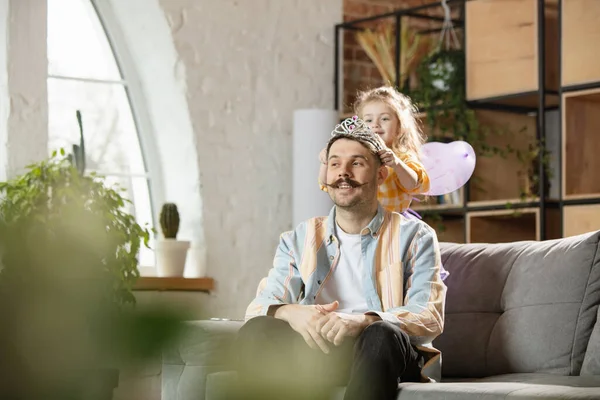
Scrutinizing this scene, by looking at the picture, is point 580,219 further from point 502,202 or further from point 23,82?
point 23,82

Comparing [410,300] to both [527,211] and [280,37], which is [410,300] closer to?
[527,211]

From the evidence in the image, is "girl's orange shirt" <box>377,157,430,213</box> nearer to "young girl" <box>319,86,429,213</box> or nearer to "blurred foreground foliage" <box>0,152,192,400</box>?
"young girl" <box>319,86,429,213</box>

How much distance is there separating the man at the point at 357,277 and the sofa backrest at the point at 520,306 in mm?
256

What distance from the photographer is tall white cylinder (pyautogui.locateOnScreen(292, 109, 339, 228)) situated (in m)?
4.78

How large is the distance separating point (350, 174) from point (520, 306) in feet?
1.81

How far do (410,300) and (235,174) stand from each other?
2674mm

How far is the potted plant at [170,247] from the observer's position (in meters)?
4.44

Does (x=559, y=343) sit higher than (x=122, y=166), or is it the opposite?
(x=122, y=166)

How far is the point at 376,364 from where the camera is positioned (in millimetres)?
1896

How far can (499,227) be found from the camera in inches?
179

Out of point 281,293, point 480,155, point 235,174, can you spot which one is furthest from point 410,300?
point 235,174

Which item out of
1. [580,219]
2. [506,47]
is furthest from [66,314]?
[506,47]

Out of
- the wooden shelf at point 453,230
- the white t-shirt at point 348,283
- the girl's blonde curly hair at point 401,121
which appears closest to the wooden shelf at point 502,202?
the wooden shelf at point 453,230

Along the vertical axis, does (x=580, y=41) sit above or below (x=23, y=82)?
above
